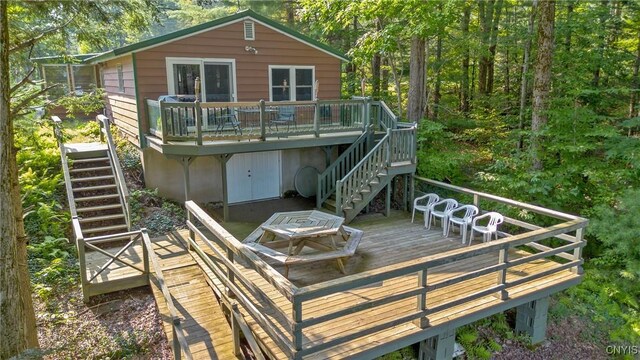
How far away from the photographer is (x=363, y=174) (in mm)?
9672

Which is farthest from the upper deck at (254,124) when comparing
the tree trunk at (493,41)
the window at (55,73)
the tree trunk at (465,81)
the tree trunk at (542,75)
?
the window at (55,73)

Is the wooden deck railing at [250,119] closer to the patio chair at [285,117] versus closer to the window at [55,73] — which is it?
the patio chair at [285,117]

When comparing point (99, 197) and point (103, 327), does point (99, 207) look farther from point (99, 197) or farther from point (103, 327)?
point (103, 327)

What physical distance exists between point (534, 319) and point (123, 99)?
10.7 metres

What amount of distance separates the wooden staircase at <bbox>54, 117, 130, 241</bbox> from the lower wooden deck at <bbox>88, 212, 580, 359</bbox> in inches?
34.5

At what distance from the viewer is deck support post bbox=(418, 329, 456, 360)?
5.38 metres

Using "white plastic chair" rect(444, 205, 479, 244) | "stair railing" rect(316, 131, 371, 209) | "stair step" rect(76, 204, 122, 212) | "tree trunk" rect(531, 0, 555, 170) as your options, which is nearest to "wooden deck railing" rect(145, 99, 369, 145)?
"stair railing" rect(316, 131, 371, 209)

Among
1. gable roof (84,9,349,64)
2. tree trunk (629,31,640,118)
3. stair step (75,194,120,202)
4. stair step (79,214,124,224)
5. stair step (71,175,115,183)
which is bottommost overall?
stair step (79,214,124,224)

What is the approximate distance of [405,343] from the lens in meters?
4.79

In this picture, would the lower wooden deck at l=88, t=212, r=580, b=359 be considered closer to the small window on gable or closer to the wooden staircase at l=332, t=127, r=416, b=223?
the wooden staircase at l=332, t=127, r=416, b=223

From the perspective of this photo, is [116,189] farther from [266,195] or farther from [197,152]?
[266,195]

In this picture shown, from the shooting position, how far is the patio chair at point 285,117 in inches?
386

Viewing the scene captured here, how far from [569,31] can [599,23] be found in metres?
0.79

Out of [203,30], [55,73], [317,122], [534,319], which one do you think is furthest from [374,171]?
[55,73]
